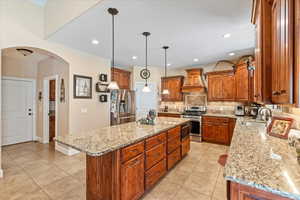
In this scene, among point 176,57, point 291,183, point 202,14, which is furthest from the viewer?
point 176,57

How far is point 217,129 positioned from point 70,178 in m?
3.99

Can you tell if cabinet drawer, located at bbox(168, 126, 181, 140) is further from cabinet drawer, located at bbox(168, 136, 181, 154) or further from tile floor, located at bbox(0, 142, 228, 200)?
tile floor, located at bbox(0, 142, 228, 200)

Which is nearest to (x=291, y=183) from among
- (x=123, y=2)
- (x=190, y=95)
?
(x=123, y=2)

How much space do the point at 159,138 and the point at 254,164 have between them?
4.82 ft

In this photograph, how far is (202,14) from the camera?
7.35ft

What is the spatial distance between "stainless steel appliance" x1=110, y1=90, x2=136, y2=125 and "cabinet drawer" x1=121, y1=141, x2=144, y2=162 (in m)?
3.09

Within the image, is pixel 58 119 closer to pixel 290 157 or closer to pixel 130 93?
pixel 130 93

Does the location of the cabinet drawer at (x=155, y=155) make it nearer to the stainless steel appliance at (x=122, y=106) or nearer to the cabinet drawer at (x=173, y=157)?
the cabinet drawer at (x=173, y=157)

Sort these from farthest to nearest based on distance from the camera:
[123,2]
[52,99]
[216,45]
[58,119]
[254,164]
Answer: [52,99], [58,119], [216,45], [123,2], [254,164]

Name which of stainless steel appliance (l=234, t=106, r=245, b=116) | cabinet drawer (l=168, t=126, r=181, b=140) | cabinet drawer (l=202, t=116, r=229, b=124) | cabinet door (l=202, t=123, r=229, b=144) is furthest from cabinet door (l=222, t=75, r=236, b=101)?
cabinet drawer (l=168, t=126, r=181, b=140)

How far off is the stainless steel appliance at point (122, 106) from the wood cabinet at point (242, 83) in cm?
349

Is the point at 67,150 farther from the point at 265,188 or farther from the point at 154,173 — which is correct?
the point at 265,188

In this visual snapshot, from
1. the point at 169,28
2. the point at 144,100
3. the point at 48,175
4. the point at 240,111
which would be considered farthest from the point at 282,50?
the point at 144,100

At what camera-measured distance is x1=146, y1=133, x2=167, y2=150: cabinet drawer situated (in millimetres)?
2074
